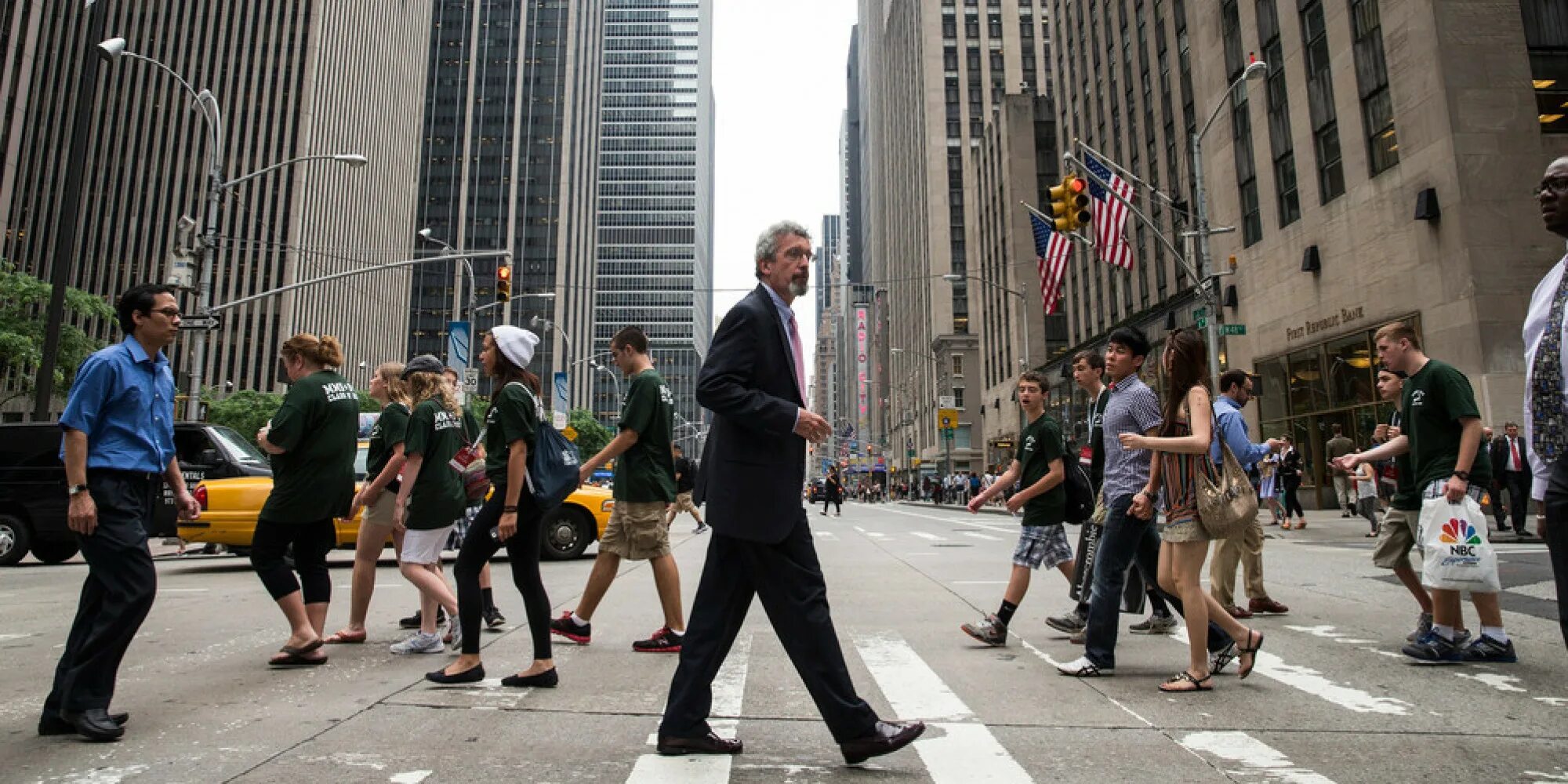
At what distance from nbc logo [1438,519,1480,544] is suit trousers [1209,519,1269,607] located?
1.28m

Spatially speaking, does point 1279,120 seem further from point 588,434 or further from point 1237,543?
point 588,434

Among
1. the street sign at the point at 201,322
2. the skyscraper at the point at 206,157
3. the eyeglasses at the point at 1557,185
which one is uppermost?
the skyscraper at the point at 206,157

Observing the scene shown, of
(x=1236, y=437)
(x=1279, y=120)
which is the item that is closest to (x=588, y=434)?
(x=1279, y=120)

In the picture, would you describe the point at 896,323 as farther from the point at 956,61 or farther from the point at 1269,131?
the point at 1269,131

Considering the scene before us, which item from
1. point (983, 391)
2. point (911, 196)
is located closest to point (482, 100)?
point (911, 196)

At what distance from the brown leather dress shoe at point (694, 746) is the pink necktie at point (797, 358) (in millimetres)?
1314

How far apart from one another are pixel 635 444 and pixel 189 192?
82.7m

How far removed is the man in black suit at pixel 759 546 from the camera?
317cm

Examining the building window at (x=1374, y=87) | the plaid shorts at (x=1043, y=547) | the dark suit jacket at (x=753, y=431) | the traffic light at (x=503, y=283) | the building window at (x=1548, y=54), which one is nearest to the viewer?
the dark suit jacket at (x=753, y=431)

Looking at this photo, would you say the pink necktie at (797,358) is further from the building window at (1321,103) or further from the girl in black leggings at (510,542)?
the building window at (1321,103)

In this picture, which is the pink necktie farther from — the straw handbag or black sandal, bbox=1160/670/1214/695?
black sandal, bbox=1160/670/1214/695

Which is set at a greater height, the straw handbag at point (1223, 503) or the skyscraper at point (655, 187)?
the skyscraper at point (655, 187)

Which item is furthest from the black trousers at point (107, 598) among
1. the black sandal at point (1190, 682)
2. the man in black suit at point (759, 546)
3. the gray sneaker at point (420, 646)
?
the black sandal at point (1190, 682)

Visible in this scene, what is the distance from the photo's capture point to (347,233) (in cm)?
8106
